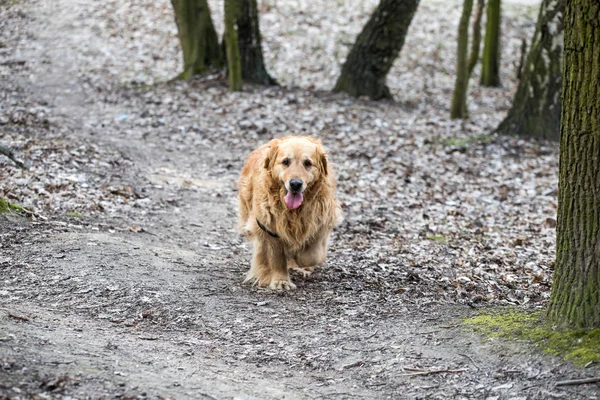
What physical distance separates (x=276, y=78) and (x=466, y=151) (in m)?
6.39

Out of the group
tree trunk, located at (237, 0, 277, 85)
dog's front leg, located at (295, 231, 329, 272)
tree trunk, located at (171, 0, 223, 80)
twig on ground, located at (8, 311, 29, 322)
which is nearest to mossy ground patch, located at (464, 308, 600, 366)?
dog's front leg, located at (295, 231, 329, 272)

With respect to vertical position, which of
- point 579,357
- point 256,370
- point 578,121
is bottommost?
point 256,370

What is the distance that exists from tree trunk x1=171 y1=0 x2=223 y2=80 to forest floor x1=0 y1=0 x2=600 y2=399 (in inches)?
30.5

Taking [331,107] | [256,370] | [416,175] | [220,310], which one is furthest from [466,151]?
[256,370]

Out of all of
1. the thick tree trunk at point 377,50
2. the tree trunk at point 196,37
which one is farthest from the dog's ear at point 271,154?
the tree trunk at point 196,37


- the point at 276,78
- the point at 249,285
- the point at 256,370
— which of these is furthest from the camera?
the point at 276,78

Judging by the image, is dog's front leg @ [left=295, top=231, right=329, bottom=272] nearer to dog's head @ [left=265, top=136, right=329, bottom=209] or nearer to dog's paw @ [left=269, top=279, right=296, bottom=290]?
dog's paw @ [left=269, top=279, right=296, bottom=290]

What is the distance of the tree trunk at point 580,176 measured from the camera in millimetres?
3912

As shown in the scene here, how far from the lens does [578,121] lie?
401cm

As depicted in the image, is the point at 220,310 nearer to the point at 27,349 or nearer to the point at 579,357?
the point at 27,349

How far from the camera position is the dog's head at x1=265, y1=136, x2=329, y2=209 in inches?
231

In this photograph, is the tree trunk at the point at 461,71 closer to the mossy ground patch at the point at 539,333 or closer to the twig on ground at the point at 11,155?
the twig on ground at the point at 11,155

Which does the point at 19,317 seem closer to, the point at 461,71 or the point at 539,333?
the point at 539,333

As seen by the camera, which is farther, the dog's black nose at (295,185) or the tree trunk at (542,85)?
the tree trunk at (542,85)
